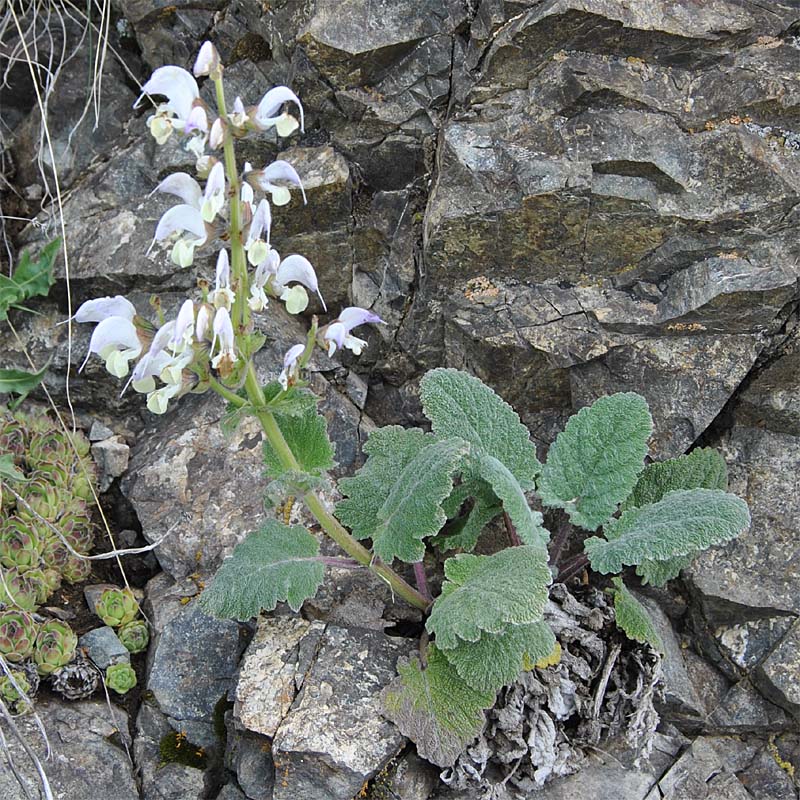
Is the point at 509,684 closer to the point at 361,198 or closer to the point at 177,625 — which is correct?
the point at 177,625

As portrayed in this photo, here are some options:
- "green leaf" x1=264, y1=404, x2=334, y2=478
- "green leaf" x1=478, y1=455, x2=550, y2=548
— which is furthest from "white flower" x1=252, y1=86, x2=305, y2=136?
"green leaf" x1=478, y1=455, x2=550, y2=548

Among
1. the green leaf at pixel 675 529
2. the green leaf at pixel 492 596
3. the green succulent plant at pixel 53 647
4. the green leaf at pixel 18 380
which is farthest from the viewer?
the green leaf at pixel 18 380

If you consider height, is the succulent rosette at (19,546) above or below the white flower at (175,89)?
below

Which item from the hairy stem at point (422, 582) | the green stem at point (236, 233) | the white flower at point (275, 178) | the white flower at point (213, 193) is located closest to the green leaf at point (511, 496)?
the hairy stem at point (422, 582)

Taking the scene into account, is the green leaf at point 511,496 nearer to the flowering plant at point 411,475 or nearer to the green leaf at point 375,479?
the flowering plant at point 411,475

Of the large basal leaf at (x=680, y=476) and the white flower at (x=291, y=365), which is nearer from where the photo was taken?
the white flower at (x=291, y=365)

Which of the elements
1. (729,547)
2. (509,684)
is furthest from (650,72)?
(509,684)

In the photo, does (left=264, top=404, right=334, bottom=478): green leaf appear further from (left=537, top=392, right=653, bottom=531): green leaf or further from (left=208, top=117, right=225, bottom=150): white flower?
(left=208, top=117, right=225, bottom=150): white flower

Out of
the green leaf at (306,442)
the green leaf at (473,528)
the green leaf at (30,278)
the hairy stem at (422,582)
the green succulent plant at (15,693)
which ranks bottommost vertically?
the green succulent plant at (15,693)
